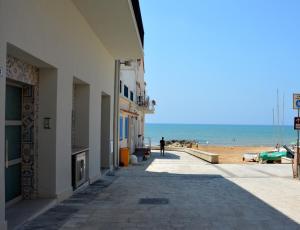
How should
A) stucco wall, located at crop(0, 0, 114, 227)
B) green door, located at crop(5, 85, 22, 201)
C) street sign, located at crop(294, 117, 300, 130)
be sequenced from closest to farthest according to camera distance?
stucco wall, located at crop(0, 0, 114, 227) → green door, located at crop(5, 85, 22, 201) → street sign, located at crop(294, 117, 300, 130)

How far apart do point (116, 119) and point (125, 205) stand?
10.2 m

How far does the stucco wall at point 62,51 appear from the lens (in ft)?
24.1

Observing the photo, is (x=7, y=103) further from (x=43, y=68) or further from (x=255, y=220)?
(x=255, y=220)

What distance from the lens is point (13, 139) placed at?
950 centimetres

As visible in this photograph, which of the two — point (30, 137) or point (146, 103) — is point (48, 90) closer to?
point (30, 137)

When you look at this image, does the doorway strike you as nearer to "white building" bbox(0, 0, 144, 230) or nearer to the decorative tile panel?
"white building" bbox(0, 0, 144, 230)

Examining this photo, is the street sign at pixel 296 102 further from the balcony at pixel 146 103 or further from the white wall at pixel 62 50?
the balcony at pixel 146 103

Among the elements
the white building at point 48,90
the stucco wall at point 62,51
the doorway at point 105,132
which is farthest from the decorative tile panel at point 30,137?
the doorway at point 105,132

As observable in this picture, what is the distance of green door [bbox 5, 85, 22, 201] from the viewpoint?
9.22 meters

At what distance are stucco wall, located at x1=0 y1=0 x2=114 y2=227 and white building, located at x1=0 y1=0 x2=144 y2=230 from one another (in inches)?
0.6

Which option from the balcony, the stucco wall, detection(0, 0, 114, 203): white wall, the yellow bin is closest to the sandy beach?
the balcony

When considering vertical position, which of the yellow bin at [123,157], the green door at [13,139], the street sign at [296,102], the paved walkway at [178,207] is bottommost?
the paved walkway at [178,207]

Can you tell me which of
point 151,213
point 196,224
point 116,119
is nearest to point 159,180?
point 116,119

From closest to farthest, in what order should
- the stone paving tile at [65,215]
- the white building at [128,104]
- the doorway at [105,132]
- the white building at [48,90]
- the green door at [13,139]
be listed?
1. the white building at [48,90]
2. the stone paving tile at [65,215]
3. the green door at [13,139]
4. the doorway at [105,132]
5. the white building at [128,104]
